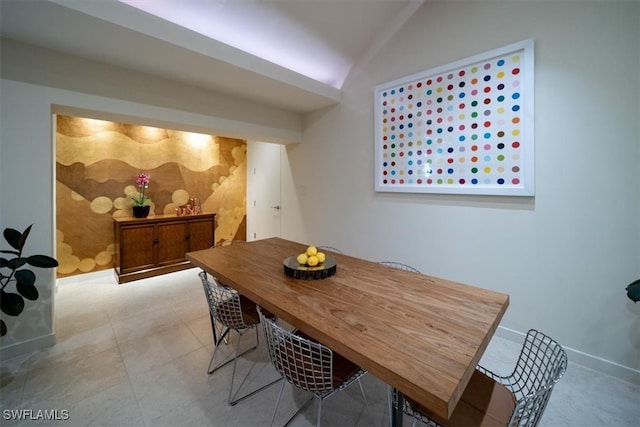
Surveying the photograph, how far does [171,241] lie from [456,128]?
405 cm

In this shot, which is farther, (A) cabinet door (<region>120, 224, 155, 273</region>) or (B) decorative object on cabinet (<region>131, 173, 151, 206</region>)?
(B) decorative object on cabinet (<region>131, 173, 151, 206</region>)

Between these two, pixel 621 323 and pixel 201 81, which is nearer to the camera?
pixel 621 323

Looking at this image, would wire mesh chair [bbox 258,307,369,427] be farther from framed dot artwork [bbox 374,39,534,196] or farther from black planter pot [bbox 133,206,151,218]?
black planter pot [bbox 133,206,151,218]

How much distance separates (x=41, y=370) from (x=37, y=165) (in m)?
1.54

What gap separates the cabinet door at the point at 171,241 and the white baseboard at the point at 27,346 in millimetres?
1767

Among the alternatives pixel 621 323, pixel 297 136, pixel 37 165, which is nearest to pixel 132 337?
pixel 37 165

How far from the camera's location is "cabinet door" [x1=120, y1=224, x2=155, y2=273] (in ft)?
12.0

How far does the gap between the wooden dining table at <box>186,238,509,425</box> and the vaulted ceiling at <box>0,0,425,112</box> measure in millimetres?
1753

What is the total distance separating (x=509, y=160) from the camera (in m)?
2.22

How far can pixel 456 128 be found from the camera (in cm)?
249

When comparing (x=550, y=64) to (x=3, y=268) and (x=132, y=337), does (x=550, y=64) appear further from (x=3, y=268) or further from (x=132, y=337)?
(x=3, y=268)

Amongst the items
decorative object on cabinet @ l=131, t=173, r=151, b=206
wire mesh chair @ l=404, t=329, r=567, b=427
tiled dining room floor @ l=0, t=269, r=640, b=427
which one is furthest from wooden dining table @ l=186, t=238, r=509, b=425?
decorative object on cabinet @ l=131, t=173, r=151, b=206

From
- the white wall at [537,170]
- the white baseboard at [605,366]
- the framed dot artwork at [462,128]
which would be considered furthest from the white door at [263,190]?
the white baseboard at [605,366]

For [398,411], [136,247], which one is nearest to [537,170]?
[398,411]
